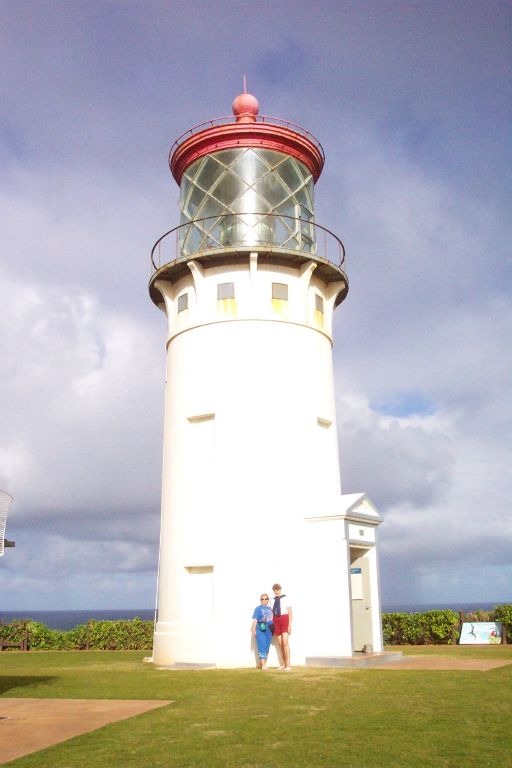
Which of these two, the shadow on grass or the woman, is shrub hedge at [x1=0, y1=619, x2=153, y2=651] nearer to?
the shadow on grass

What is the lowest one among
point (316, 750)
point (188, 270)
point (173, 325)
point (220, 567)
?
point (316, 750)

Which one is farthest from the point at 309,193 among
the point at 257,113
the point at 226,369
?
the point at 226,369

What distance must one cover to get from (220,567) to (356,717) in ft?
26.6

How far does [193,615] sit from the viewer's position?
55.7 ft

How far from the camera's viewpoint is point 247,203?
18.6 meters

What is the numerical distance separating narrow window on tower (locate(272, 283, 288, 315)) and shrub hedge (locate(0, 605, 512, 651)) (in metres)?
10.7

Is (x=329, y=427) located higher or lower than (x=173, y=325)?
lower

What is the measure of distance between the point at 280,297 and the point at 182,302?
272cm

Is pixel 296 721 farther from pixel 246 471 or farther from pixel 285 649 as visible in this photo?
pixel 246 471

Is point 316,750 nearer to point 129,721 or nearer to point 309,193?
point 129,721

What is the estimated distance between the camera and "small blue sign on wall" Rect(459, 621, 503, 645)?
2089cm

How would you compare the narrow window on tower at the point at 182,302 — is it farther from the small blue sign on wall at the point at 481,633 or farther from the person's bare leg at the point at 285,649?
the small blue sign on wall at the point at 481,633

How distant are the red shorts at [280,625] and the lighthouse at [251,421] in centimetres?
84

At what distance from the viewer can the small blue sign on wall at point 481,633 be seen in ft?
68.5
